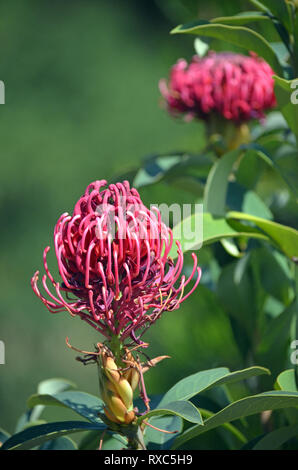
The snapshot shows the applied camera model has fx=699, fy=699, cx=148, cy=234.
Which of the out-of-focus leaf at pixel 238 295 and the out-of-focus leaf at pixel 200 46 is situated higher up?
the out-of-focus leaf at pixel 200 46

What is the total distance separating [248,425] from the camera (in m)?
1.11

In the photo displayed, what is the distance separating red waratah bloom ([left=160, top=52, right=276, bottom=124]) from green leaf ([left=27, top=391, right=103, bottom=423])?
0.64m

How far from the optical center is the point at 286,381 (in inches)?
33.7

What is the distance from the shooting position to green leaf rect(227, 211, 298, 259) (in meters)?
0.88

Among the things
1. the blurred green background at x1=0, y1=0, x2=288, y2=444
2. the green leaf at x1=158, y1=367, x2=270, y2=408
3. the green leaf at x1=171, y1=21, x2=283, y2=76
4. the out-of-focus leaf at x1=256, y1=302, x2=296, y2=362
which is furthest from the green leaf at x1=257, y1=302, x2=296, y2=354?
the blurred green background at x1=0, y1=0, x2=288, y2=444

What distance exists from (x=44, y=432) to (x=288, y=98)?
50cm

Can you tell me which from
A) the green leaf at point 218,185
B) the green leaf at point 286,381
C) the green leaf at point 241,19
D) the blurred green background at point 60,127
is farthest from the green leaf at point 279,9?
the blurred green background at point 60,127

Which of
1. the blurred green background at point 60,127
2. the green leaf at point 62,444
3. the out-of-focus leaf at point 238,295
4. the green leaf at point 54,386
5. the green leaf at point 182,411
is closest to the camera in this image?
the green leaf at point 182,411

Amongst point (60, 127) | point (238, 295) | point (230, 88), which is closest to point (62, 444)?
point (238, 295)

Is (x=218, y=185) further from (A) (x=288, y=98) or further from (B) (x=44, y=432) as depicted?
(B) (x=44, y=432)

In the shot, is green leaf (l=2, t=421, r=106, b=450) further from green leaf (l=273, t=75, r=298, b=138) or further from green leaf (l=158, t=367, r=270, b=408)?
green leaf (l=273, t=75, r=298, b=138)

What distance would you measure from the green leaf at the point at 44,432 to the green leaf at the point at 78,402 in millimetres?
19

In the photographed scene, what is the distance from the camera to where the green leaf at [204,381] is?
2.52ft

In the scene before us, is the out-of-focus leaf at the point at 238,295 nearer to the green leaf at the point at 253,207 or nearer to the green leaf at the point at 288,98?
the green leaf at the point at 253,207
